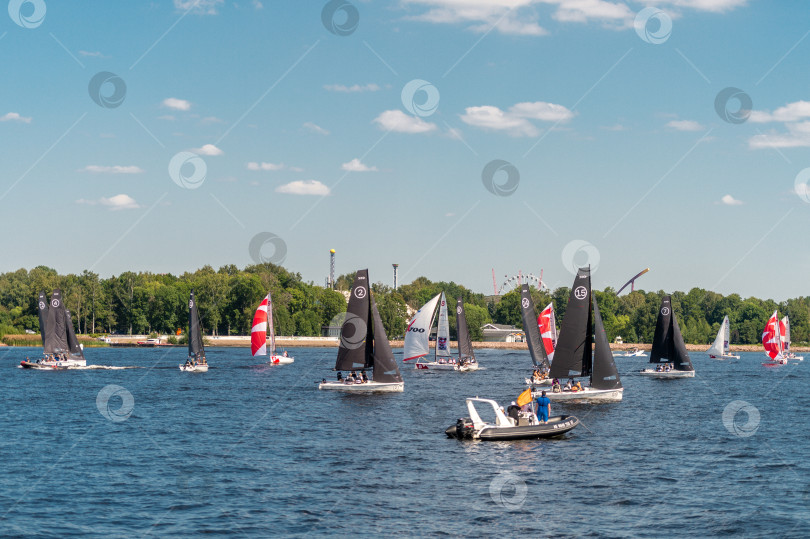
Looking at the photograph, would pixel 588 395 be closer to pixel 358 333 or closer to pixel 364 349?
pixel 364 349

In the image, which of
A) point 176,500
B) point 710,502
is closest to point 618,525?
point 710,502

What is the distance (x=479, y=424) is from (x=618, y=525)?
56.8ft

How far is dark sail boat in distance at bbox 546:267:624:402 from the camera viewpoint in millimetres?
62344

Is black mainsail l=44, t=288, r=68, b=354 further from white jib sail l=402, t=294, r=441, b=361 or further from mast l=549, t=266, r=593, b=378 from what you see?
mast l=549, t=266, r=593, b=378

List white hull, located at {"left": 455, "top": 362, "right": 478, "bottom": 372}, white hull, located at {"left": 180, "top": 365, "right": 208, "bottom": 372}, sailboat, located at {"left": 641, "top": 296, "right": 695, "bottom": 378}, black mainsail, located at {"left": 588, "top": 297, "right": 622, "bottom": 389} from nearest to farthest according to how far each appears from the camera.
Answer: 1. black mainsail, located at {"left": 588, "top": 297, "right": 622, "bottom": 389}
2. sailboat, located at {"left": 641, "top": 296, "right": 695, "bottom": 378}
3. white hull, located at {"left": 180, "top": 365, "right": 208, "bottom": 372}
4. white hull, located at {"left": 455, "top": 362, "right": 478, "bottom": 372}

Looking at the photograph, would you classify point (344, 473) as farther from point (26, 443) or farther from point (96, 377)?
point (96, 377)

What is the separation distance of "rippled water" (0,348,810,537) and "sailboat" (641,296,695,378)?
25.0m

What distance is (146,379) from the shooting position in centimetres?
8819

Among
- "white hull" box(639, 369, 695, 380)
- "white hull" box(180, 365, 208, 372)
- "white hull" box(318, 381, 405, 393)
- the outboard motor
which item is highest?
"white hull" box(180, 365, 208, 372)

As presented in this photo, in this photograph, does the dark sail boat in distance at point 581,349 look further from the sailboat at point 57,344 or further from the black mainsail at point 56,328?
the sailboat at point 57,344

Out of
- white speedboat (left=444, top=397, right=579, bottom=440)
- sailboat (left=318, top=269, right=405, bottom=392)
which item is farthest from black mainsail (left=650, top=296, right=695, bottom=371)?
white speedboat (left=444, top=397, right=579, bottom=440)

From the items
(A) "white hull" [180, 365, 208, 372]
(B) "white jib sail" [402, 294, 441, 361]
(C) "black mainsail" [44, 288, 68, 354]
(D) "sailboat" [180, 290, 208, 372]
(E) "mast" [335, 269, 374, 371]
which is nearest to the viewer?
(E) "mast" [335, 269, 374, 371]

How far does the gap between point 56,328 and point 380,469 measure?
71700mm

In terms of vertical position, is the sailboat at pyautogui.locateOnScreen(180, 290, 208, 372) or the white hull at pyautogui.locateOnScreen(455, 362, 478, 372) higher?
the sailboat at pyautogui.locateOnScreen(180, 290, 208, 372)
